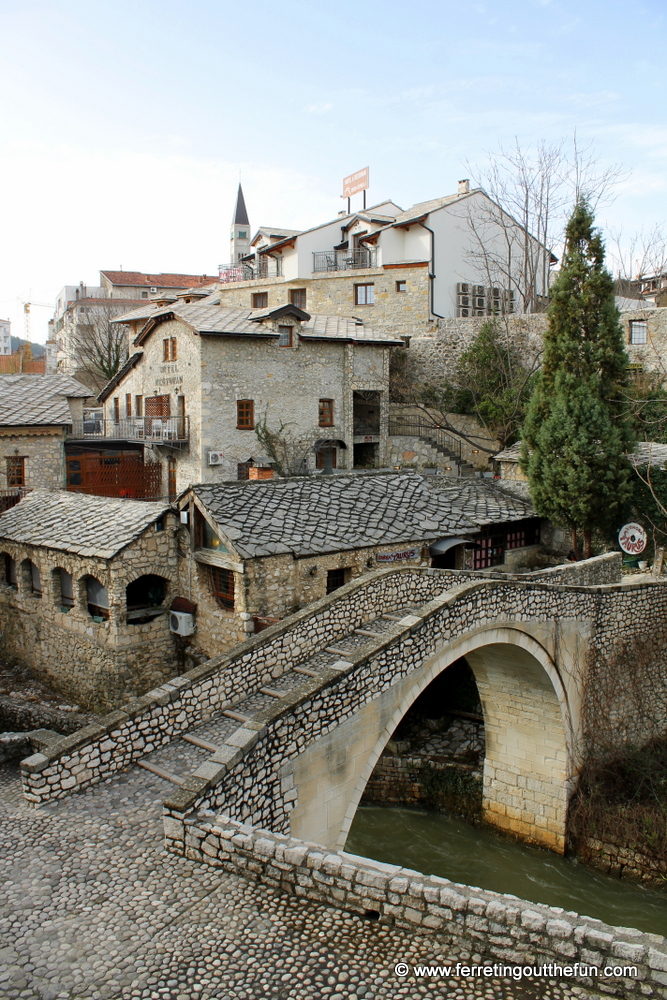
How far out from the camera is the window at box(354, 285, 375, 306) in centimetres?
3334

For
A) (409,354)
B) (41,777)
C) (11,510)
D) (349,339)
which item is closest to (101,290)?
(409,354)

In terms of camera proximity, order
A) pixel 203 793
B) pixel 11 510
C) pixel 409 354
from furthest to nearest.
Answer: pixel 409 354, pixel 11 510, pixel 203 793

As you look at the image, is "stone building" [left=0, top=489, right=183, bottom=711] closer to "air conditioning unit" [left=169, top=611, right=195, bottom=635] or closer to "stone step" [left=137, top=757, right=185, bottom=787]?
"air conditioning unit" [left=169, top=611, right=195, bottom=635]

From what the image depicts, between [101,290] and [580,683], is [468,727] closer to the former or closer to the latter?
[580,683]

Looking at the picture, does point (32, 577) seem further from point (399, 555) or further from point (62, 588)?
point (399, 555)

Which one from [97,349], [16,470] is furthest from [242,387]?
[97,349]

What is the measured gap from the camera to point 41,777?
346 inches

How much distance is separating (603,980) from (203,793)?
421 centimetres

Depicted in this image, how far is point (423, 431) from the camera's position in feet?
95.0

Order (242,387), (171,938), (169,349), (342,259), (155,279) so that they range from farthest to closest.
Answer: (155,279) → (342,259) → (169,349) → (242,387) → (171,938)

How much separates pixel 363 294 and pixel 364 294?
0.06m

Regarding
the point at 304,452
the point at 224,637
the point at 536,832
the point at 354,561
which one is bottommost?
the point at 536,832

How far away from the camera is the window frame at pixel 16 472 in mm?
19047

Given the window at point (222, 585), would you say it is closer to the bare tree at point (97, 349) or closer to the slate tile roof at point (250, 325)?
the slate tile roof at point (250, 325)
